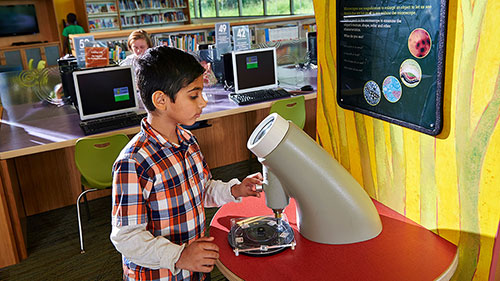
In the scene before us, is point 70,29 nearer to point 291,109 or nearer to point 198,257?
point 291,109

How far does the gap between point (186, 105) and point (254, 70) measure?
8.66 ft

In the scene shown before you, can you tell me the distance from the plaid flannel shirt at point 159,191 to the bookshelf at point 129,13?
8.87 m

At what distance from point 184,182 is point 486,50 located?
0.82 m

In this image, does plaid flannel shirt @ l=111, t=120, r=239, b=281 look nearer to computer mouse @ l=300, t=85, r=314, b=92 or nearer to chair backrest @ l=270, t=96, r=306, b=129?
chair backrest @ l=270, t=96, r=306, b=129

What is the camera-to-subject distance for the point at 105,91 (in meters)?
3.17

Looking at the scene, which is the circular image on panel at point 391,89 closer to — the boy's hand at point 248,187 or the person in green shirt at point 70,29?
the boy's hand at point 248,187

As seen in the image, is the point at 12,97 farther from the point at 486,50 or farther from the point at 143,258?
the point at 486,50

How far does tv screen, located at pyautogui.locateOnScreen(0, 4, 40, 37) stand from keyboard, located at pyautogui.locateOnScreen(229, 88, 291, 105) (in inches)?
283

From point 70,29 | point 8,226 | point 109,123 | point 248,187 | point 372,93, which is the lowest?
point 8,226

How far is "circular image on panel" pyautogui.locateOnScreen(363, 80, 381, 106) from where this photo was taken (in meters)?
1.26

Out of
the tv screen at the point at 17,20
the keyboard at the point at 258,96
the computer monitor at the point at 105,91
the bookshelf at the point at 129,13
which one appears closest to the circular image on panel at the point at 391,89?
the keyboard at the point at 258,96

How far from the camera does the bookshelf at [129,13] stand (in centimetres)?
930

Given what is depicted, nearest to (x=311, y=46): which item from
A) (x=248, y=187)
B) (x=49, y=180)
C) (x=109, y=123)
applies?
(x=109, y=123)

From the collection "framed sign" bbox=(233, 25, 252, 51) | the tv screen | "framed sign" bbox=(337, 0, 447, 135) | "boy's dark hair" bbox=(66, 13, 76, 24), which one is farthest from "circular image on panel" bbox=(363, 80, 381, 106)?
the tv screen
